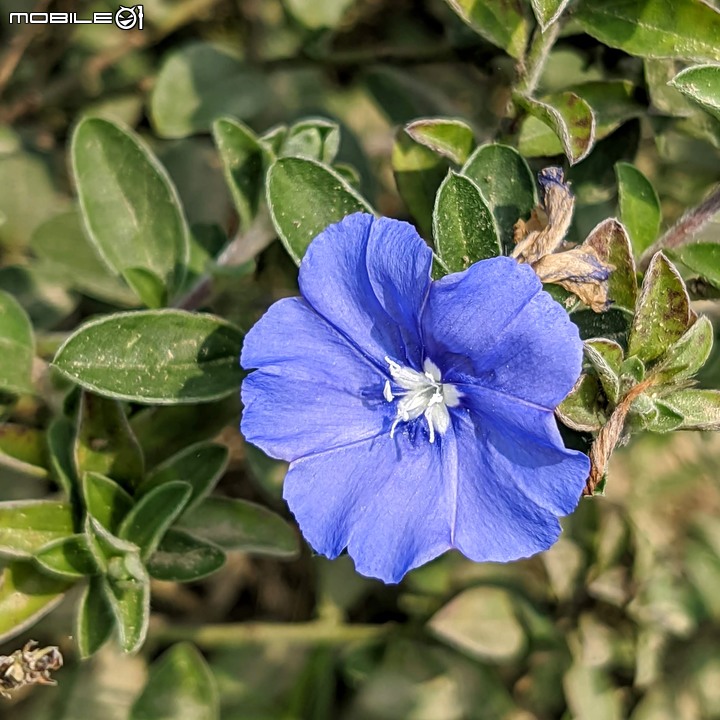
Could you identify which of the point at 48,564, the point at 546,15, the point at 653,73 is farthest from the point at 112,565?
the point at 653,73

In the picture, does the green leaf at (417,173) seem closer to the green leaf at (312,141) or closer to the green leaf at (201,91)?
the green leaf at (312,141)

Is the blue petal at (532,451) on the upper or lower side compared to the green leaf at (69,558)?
upper

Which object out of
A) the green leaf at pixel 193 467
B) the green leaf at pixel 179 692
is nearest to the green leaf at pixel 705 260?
the green leaf at pixel 193 467

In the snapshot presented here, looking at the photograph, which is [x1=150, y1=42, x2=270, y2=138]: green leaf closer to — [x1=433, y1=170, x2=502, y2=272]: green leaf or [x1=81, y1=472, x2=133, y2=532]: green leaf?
[x1=81, y1=472, x2=133, y2=532]: green leaf

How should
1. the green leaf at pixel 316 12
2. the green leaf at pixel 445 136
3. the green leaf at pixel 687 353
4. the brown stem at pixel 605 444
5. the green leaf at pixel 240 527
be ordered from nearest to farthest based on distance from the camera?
the brown stem at pixel 605 444 < the green leaf at pixel 687 353 < the green leaf at pixel 445 136 < the green leaf at pixel 240 527 < the green leaf at pixel 316 12

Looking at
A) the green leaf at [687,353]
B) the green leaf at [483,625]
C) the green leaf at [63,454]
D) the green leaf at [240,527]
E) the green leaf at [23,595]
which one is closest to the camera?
the green leaf at [687,353]

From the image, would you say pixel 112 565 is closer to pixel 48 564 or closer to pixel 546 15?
pixel 48 564

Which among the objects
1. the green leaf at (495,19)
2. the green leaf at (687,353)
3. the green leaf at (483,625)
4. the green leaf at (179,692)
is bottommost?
the green leaf at (179,692)

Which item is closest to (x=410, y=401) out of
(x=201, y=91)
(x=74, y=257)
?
(x=74, y=257)
